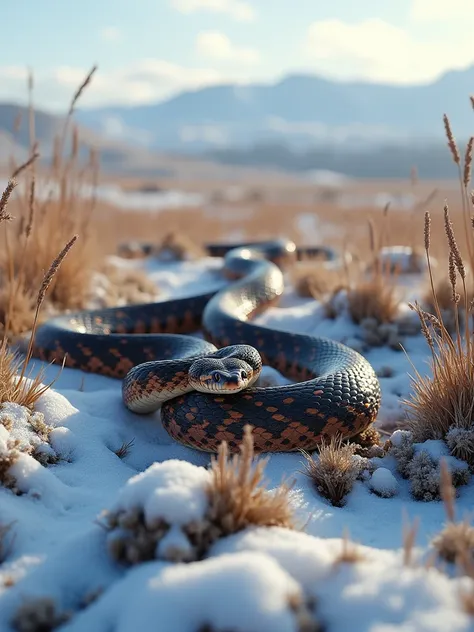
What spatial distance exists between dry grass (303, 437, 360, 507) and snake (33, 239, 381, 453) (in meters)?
0.34

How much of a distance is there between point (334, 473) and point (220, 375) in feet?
3.21

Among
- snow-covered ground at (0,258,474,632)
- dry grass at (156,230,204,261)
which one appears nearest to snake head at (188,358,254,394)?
snow-covered ground at (0,258,474,632)

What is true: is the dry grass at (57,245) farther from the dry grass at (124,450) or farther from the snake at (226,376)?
the dry grass at (124,450)

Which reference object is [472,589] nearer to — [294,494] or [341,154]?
[294,494]

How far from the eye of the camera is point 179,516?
9.61 feet

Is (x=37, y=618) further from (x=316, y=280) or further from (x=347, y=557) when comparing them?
(x=316, y=280)

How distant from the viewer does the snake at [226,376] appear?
172 inches

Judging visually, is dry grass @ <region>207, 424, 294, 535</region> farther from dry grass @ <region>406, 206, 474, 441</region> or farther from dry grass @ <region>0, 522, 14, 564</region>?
dry grass @ <region>406, 206, 474, 441</region>

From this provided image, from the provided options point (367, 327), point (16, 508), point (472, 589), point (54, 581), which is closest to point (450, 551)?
point (472, 589)

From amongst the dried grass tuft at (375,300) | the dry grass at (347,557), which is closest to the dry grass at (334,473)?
the dry grass at (347,557)

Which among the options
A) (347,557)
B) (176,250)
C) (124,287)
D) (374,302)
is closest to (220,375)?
(347,557)

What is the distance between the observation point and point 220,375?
4.32 m

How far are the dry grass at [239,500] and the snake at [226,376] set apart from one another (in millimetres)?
1209

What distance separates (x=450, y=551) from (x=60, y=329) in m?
4.43
